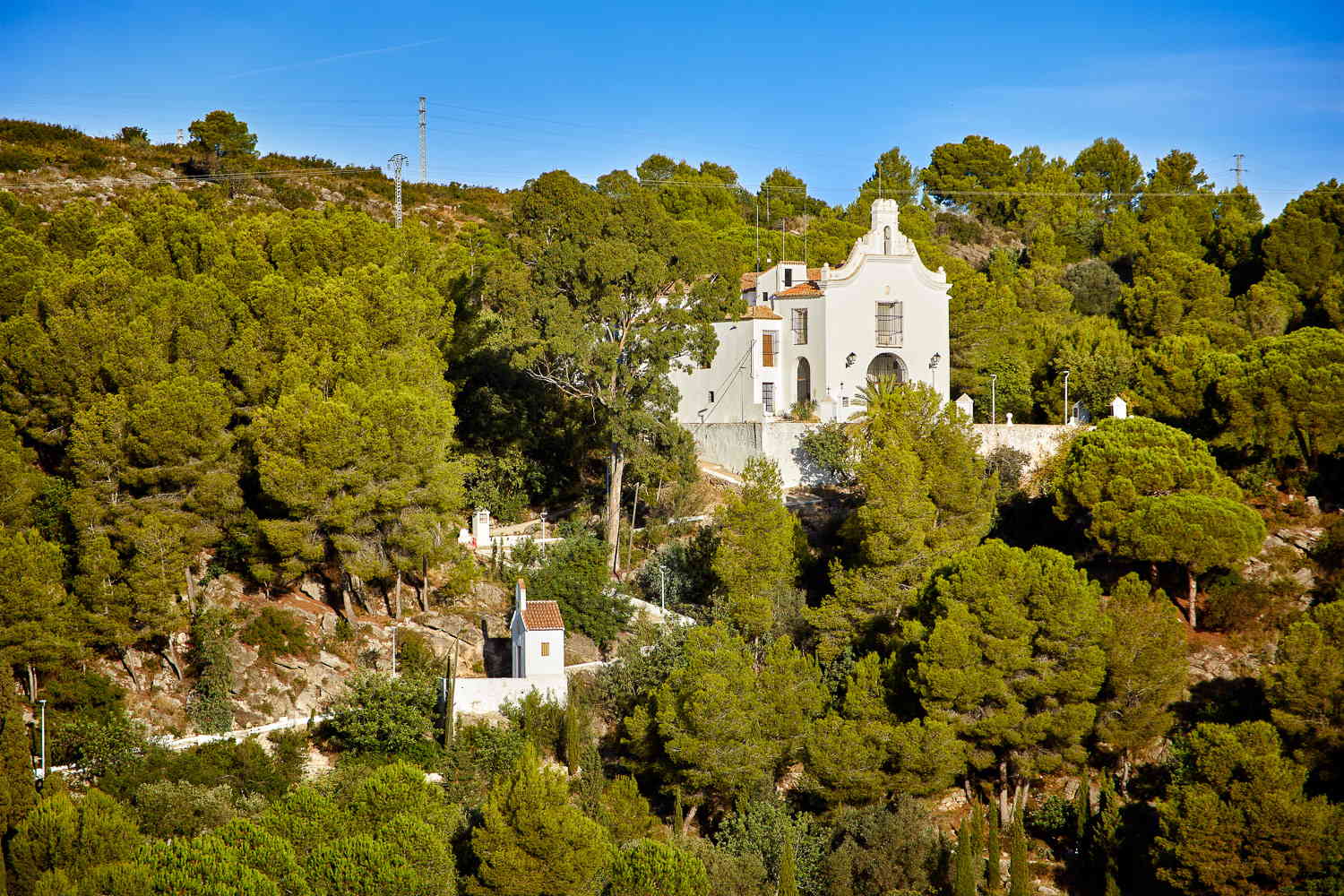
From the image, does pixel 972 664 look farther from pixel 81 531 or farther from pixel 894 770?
pixel 81 531

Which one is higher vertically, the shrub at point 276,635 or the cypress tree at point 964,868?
the shrub at point 276,635

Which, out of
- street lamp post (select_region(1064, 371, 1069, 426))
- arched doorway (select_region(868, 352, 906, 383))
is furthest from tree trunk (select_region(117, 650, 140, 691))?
street lamp post (select_region(1064, 371, 1069, 426))

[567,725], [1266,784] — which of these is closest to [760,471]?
[567,725]

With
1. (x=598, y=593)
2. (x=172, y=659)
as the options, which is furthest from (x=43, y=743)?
(x=598, y=593)

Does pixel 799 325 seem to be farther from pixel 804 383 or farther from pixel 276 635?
pixel 276 635

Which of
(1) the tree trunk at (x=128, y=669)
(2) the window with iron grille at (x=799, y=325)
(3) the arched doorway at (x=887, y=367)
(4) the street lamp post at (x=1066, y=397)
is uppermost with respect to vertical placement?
(2) the window with iron grille at (x=799, y=325)

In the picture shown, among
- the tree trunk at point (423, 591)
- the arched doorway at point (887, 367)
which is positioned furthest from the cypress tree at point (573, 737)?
the arched doorway at point (887, 367)

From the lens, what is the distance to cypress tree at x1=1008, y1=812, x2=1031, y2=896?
86.6 ft

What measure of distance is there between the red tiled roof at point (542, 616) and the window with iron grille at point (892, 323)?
634 inches

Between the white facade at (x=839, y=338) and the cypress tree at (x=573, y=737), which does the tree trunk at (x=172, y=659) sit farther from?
the white facade at (x=839, y=338)

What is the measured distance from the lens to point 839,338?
1670 inches

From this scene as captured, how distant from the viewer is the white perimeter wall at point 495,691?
29.7m

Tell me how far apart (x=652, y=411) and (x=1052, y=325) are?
1969 cm

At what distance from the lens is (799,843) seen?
27.4 metres
